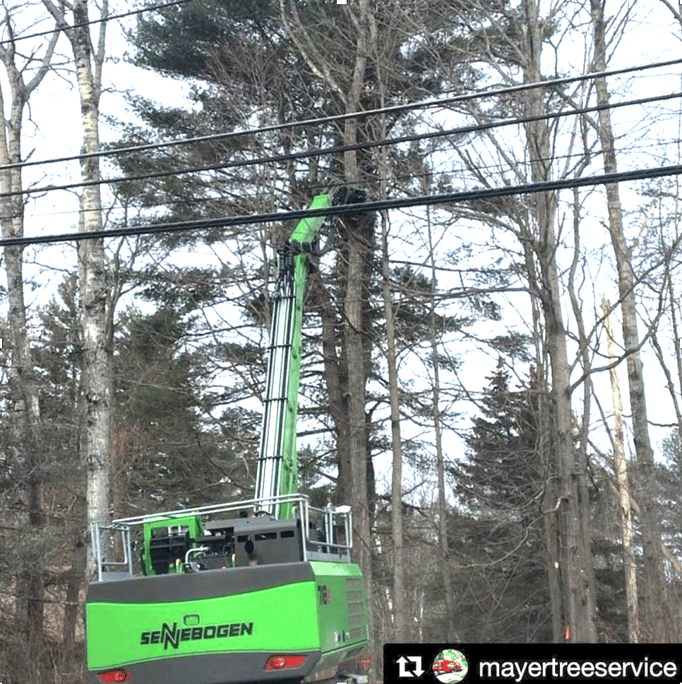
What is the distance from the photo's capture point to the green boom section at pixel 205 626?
10070 mm

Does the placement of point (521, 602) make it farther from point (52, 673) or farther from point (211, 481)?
point (52, 673)

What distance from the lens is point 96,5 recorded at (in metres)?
19.7

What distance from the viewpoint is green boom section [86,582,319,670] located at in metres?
10.1

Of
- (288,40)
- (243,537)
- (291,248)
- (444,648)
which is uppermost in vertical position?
(288,40)

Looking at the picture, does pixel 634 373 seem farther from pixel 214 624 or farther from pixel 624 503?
pixel 214 624

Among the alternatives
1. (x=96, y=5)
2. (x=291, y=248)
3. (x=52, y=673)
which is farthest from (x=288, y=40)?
(x=52, y=673)

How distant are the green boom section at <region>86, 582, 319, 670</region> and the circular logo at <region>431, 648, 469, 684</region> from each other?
56.2 inches

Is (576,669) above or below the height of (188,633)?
below

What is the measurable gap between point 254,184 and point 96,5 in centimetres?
587

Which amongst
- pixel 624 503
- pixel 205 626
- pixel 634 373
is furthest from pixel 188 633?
pixel 624 503

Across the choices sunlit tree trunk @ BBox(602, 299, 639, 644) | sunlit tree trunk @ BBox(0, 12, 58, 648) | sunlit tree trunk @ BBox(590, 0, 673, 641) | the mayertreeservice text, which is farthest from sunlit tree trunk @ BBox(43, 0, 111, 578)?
sunlit tree trunk @ BBox(602, 299, 639, 644)

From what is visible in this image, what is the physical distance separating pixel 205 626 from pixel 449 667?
2580 millimetres

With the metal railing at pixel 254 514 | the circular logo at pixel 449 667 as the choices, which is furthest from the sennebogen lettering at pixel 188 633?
the circular logo at pixel 449 667

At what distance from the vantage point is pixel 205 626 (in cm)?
1027
